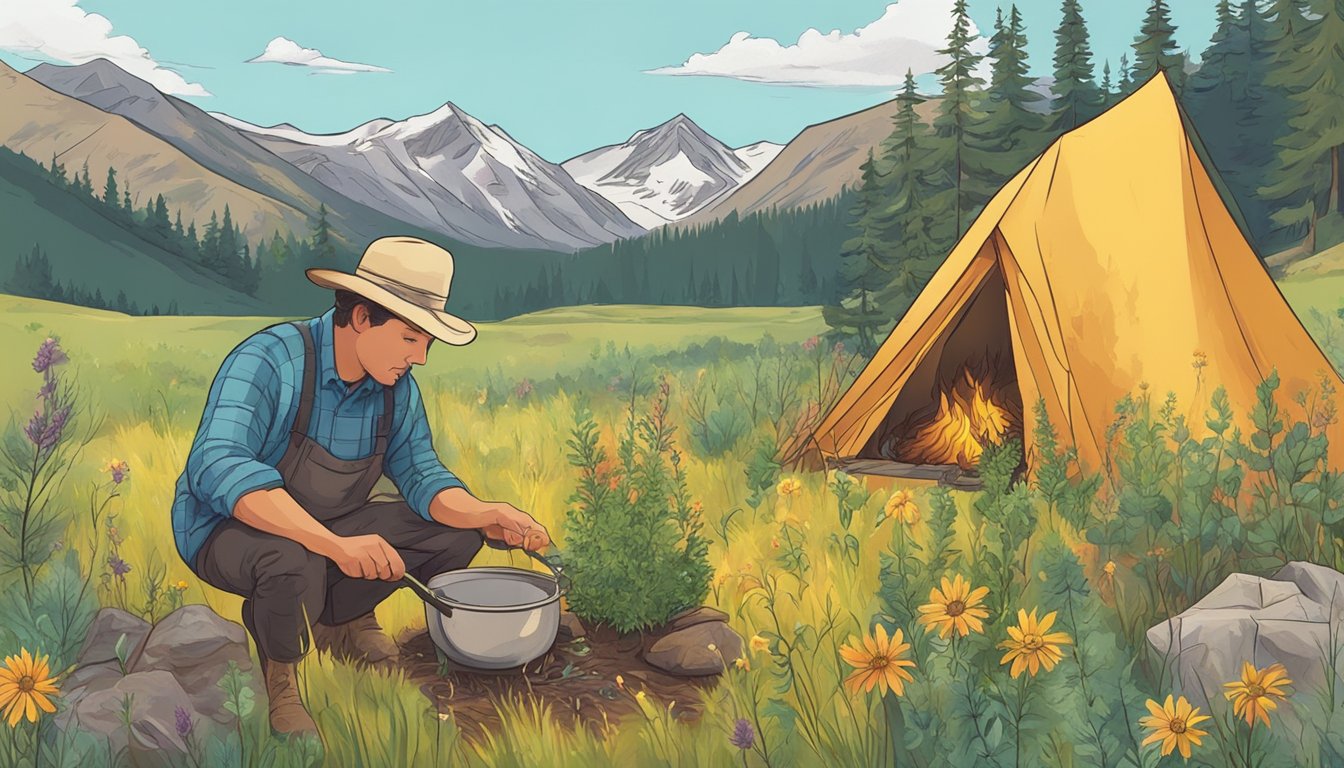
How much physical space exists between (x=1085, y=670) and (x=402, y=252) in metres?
2.32

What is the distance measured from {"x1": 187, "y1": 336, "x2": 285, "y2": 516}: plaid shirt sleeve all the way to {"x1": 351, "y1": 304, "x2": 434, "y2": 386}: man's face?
0.93 feet

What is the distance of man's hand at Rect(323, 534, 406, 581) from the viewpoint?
102 inches

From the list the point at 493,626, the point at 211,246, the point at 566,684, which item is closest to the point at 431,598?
the point at 493,626

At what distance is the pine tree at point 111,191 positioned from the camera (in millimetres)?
7480

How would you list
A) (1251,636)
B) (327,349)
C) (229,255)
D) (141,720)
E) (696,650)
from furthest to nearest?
(229,255)
(696,650)
(327,349)
(1251,636)
(141,720)

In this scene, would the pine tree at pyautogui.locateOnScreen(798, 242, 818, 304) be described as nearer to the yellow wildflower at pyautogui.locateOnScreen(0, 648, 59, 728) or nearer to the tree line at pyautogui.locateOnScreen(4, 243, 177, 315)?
the tree line at pyautogui.locateOnScreen(4, 243, 177, 315)

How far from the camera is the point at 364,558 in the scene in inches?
102

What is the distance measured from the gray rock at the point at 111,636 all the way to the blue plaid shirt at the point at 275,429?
0.30 m

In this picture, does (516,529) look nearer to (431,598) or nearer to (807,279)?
(431,598)

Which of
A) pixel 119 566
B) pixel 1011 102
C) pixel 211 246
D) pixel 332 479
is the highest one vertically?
pixel 1011 102

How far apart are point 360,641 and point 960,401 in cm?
384

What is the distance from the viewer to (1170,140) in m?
4.89

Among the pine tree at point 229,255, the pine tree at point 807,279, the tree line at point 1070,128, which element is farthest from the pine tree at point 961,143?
the pine tree at point 229,255

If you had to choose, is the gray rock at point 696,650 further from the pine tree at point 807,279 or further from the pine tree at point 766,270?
the pine tree at point 766,270
